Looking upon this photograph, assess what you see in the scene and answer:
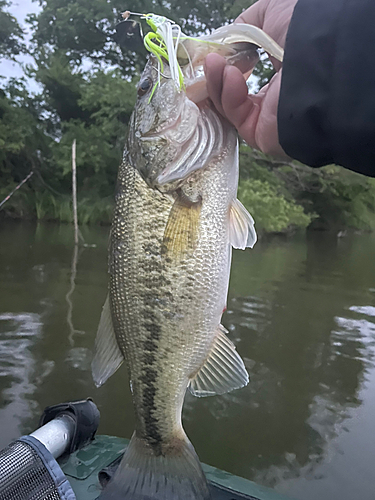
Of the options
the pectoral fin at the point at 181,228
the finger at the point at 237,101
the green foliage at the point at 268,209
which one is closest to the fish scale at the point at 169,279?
the pectoral fin at the point at 181,228

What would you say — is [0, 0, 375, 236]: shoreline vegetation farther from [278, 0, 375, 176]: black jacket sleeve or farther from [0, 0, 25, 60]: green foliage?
[278, 0, 375, 176]: black jacket sleeve

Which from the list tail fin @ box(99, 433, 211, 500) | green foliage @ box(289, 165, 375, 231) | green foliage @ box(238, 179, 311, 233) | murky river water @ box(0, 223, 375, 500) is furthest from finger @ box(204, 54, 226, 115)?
green foliage @ box(289, 165, 375, 231)

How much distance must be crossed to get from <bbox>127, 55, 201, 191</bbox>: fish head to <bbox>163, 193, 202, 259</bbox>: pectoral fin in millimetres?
70

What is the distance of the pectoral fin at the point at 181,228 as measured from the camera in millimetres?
1229

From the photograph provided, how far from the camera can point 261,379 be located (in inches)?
133

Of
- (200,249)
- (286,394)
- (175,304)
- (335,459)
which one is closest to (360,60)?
(200,249)

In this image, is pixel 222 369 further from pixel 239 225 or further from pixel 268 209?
pixel 268 209

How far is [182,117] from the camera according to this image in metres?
1.22

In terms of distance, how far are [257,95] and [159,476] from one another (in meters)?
1.18

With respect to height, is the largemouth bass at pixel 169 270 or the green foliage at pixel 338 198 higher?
the green foliage at pixel 338 198

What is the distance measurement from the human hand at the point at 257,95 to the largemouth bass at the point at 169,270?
0.15m

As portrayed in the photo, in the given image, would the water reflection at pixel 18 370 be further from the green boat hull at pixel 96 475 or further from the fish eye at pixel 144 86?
the fish eye at pixel 144 86

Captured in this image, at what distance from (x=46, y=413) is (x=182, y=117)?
57.7 inches

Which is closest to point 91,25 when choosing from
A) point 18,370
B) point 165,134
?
point 18,370
